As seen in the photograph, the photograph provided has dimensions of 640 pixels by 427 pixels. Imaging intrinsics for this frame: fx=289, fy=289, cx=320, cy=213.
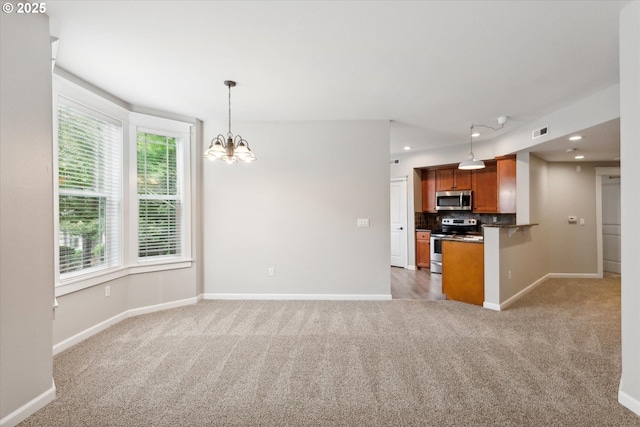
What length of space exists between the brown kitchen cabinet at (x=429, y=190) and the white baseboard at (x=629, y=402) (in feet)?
16.2

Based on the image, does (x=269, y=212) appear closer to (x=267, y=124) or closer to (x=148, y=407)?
(x=267, y=124)

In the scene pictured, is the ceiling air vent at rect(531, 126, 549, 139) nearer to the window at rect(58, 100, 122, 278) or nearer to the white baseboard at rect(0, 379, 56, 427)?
the window at rect(58, 100, 122, 278)

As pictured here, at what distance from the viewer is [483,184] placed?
600 cm

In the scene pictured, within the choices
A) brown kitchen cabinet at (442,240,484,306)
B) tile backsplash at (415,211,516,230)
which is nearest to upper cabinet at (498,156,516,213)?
tile backsplash at (415,211,516,230)

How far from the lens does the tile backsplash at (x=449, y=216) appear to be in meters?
6.00

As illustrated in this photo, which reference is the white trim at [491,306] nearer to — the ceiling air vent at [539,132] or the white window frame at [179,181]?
the ceiling air vent at [539,132]

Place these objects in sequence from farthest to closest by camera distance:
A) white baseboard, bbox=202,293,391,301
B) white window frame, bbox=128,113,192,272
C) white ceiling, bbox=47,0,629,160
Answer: white baseboard, bbox=202,293,391,301
white window frame, bbox=128,113,192,272
white ceiling, bbox=47,0,629,160

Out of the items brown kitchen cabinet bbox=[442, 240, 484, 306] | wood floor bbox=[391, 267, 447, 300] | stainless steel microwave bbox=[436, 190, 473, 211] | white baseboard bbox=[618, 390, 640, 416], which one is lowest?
wood floor bbox=[391, 267, 447, 300]

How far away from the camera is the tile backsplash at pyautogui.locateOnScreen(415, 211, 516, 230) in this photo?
6.00 metres

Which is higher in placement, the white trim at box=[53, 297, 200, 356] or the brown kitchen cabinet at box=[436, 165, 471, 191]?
the brown kitchen cabinet at box=[436, 165, 471, 191]

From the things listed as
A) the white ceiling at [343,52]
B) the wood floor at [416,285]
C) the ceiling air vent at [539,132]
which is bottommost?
the wood floor at [416,285]

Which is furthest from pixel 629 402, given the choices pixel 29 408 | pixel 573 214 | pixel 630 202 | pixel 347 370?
pixel 573 214

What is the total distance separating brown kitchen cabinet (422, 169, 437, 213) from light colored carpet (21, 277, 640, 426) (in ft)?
10.8

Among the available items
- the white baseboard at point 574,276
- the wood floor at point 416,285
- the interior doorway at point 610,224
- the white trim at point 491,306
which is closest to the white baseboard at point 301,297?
the wood floor at point 416,285
